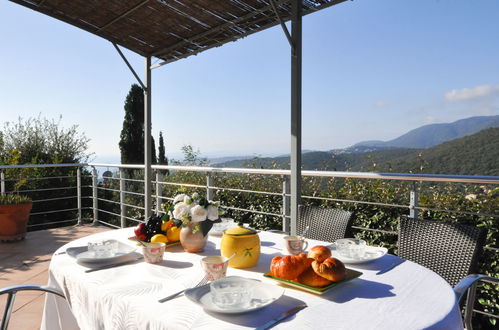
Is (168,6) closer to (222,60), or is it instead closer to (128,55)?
(128,55)

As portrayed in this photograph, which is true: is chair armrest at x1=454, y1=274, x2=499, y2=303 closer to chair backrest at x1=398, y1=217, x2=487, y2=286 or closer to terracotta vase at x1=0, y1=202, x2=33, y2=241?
chair backrest at x1=398, y1=217, x2=487, y2=286

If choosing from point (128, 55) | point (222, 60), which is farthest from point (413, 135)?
point (128, 55)

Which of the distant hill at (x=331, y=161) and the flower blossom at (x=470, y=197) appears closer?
the flower blossom at (x=470, y=197)

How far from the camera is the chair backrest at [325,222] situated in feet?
6.04

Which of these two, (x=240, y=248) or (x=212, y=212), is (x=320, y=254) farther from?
(x=212, y=212)

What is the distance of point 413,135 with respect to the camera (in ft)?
69.6

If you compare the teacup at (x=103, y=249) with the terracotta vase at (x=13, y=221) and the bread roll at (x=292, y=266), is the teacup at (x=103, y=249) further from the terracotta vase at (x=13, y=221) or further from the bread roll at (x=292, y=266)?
the terracotta vase at (x=13, y=221)

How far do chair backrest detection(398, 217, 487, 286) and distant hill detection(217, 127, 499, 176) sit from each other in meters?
2.14

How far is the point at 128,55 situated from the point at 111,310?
11.6 ft

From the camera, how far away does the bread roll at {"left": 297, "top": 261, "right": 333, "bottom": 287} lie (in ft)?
3.37

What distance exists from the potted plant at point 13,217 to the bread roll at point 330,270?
4320 millimetres

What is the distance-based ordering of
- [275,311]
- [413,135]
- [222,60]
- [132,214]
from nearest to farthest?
[275,311] → [132,214] → [222,60] → [413,135]

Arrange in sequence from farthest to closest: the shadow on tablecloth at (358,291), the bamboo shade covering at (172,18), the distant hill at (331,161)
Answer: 1. the distant hill at (331,161)
2. the bamboo shade covering at (172,18)
3. the shadow on tablecloth at (358,291)

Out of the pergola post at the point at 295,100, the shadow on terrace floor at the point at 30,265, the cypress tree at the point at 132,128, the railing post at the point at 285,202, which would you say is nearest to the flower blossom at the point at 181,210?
the pergola post at the point at 295,100
